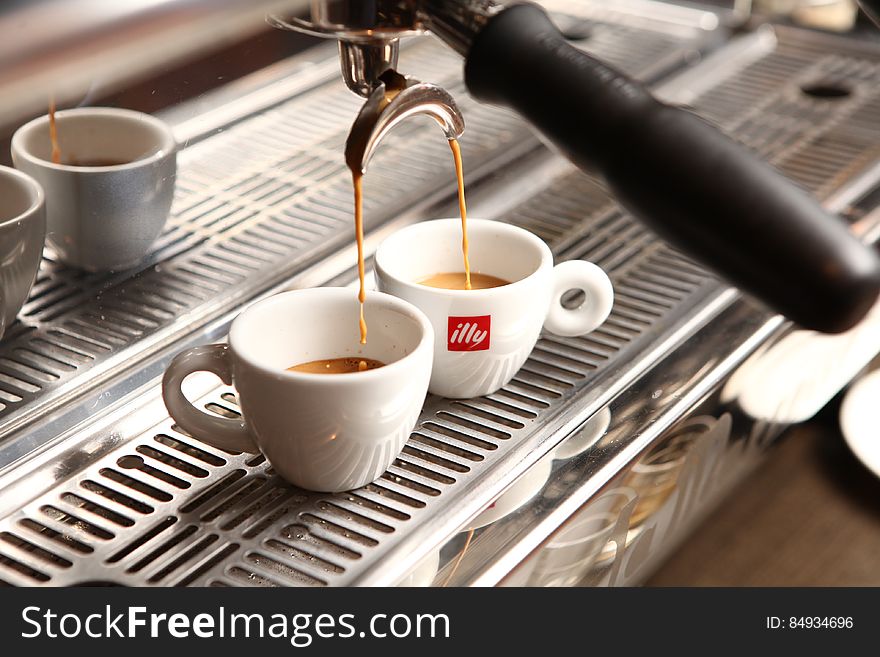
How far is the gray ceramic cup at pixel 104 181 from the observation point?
1.58 feet

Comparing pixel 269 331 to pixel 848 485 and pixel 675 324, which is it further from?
pixel 848 485

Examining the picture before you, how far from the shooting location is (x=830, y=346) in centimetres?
64

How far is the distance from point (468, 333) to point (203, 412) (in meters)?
0.13

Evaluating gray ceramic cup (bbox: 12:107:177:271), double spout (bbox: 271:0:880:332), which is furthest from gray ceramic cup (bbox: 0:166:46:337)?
double spout (bbox: 271:0:880:332)

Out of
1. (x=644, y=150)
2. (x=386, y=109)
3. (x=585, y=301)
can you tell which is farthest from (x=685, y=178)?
(x=585, y=301)

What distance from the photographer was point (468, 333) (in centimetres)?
52

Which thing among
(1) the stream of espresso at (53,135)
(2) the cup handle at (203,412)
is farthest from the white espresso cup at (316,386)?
(1) the stream of espresso at (53,135)

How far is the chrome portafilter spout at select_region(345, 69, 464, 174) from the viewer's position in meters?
0.43

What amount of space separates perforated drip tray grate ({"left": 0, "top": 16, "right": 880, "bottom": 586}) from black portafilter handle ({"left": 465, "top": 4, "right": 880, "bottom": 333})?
0.19 ft

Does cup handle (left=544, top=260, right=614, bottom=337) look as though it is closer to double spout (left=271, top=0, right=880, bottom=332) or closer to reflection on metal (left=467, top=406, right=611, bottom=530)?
reflection on metal (left=467, top=406, right=611, bottom=530)

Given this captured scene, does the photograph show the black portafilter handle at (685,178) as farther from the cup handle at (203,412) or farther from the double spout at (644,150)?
the cup handle at (203,412)

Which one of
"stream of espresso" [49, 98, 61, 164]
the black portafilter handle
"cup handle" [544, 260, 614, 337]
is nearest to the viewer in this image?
the black portafilter handle

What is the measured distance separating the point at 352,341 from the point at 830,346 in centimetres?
30

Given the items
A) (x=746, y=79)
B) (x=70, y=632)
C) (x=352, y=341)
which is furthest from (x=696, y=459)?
(x=746, y=79)
